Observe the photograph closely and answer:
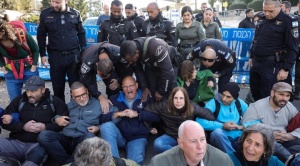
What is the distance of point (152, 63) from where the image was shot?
3.67 m

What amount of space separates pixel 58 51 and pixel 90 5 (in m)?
20.1

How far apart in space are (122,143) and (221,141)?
1.30 m

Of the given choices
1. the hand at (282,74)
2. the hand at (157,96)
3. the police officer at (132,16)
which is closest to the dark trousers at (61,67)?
the hand at (157,96)

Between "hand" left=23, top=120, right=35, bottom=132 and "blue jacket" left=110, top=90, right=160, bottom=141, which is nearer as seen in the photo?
"hand" left=23, top=120, right=35, bottom=132

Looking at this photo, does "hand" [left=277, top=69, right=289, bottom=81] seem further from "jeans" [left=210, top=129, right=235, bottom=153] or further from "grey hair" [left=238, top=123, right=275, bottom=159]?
"grey hair" [left=238, top=123, right=275, bottom=159]

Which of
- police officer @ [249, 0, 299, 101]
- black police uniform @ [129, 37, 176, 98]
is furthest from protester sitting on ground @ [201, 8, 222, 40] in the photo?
black police uniform @ [129, 37, 176, 98]

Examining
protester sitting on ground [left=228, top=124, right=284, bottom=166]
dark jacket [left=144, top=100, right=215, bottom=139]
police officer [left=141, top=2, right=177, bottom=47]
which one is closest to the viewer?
protester sitting on ground [left=228, top=124, right=284, bottom=166]

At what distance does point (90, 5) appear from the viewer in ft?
76.6

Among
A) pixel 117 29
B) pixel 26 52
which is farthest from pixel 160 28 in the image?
pixel 26 52

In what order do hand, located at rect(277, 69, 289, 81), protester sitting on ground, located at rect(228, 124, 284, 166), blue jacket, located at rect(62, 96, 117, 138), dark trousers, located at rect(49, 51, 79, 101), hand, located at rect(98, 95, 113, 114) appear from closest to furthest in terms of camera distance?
protester sitting on ground, located at rect(228, 124, 284, 166) < blue jacket, located at rect(62, 96, 117, 138) < hand, located at rect(98, 95, 113, 114) < hand, located at rect(277, 69, 289, 81) < dark trousers, located at rect(49, 51, 79, 101)

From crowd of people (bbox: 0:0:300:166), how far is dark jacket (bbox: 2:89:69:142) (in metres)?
0.01

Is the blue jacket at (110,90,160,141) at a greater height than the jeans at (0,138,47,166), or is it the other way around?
the blue jacket at (110,90,160,141)

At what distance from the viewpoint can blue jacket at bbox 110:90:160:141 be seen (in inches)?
153

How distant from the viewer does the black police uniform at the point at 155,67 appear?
3.51m
